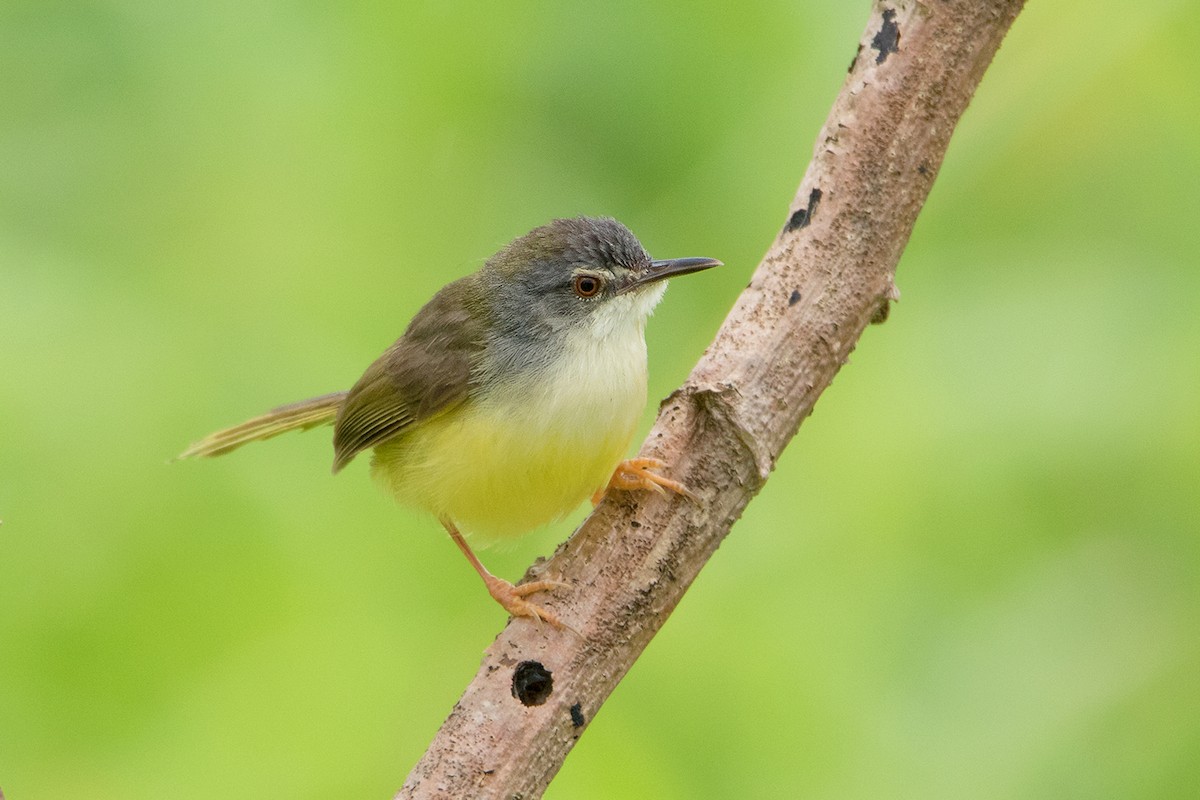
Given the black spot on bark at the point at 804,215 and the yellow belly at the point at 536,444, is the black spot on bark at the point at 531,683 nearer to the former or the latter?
the yellow belly at the point at 536,444

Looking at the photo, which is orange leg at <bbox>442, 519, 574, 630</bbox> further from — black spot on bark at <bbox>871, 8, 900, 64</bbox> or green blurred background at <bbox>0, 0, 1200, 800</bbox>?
black spot on bark at <bbox>871, 8, 900, 64</bbox>

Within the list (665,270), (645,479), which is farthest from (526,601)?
(665,270)

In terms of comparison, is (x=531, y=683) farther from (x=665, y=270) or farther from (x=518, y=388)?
(x=665, y=270)

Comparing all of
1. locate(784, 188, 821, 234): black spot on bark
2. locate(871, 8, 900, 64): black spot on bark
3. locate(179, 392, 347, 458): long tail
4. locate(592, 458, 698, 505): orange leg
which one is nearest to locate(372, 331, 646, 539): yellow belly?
locate(592, 458, 698, 505): orange leg

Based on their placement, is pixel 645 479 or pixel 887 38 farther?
pixel 887 38

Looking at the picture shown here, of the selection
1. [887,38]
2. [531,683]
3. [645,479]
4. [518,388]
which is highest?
[887,38]

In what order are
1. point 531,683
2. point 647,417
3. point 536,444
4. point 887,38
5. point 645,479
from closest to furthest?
point 531,683 < point 645,479 < point 887,38 < point 536,444 < point 647,417

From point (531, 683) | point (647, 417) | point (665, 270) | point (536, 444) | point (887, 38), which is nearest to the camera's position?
point (531, 683)
